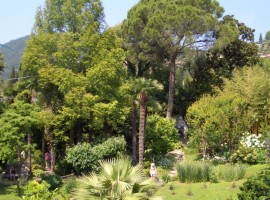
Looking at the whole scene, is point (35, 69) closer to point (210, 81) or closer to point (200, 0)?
point (200, 0)

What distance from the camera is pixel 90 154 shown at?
19.8 meters

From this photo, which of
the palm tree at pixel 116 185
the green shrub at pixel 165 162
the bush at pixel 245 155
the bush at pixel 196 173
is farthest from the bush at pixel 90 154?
the palm tree at pixel 116 185

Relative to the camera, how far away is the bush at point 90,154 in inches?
773

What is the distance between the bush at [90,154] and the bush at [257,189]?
10.2 meters

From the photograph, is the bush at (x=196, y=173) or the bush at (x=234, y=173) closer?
the bush at (x=234, y=173)

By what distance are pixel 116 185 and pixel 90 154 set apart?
38.9 ft

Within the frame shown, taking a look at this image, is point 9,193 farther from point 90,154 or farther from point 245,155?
point 245,155

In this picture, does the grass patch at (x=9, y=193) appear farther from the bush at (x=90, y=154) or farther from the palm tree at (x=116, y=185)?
the palm tree at (x=116, y=185)

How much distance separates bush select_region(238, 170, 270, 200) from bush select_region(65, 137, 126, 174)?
10.2 meters

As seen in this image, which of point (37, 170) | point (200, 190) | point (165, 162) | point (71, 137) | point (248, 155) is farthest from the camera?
point (71, 137)

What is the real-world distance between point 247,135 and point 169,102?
23.1ft

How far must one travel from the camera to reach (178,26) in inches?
1009

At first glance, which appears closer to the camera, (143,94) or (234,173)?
(234,173)

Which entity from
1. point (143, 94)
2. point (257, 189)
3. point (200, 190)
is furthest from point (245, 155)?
point (257, 189)
